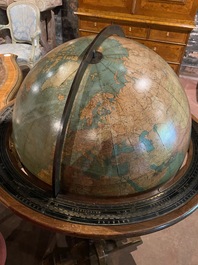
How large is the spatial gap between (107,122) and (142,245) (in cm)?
168

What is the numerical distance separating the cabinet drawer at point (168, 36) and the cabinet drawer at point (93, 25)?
0.72m

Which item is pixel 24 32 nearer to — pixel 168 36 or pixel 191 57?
pixel 168 36

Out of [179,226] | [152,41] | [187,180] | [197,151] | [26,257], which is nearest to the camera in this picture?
[187,180]

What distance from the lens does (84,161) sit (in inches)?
39.6

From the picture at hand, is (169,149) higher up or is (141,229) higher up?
(169,149)

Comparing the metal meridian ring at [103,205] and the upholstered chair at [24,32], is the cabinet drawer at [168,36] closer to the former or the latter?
the upholstered chair at [24,32]

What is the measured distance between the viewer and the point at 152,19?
11.6ft

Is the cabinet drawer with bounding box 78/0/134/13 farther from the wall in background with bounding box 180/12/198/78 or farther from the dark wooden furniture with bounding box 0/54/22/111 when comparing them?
the dark wooden furniture with bounding box 0/54/22/111

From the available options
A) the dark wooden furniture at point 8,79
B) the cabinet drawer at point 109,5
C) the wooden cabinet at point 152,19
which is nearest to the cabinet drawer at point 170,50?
the wooden cabinet at point 152,19

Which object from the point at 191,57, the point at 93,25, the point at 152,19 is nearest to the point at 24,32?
the point at 93,25

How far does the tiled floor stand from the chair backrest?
2.75 m

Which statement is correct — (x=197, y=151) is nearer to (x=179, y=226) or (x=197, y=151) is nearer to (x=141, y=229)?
(x=141, y=229)

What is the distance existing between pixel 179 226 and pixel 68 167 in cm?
181

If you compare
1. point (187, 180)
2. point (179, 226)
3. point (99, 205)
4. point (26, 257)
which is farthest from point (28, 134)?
point (179, 226)
